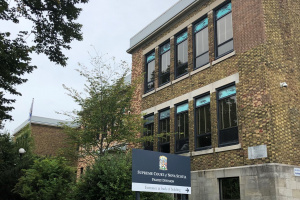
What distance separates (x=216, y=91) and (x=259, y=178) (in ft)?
15.2

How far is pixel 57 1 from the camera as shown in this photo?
12.2 metres

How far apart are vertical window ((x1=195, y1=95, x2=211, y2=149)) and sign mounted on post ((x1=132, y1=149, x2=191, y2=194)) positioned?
4794mm

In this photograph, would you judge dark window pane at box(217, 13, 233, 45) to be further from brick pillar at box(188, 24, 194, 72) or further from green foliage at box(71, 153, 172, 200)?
green foliage at box(71, 153, 172, 200)

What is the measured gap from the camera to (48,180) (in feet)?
61.3

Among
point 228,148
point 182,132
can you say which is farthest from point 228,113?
point 182,132

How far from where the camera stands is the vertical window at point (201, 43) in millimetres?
17344

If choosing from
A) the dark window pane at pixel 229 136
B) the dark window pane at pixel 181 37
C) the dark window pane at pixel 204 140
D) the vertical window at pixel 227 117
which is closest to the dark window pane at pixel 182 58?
the dark window pane at pixel 181 37

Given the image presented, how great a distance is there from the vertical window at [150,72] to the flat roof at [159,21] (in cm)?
145

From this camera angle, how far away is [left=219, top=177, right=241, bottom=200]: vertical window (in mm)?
13801

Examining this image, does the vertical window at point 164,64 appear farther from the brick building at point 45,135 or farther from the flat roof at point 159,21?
the brick building at point 45,135

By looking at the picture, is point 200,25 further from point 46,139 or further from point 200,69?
point 46,139

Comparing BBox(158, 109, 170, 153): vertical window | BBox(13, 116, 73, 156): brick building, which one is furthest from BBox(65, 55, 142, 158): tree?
BBox(13, 116, 73, 156): brick building

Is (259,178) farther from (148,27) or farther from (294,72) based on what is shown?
(148,27)

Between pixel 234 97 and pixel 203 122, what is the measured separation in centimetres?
224
